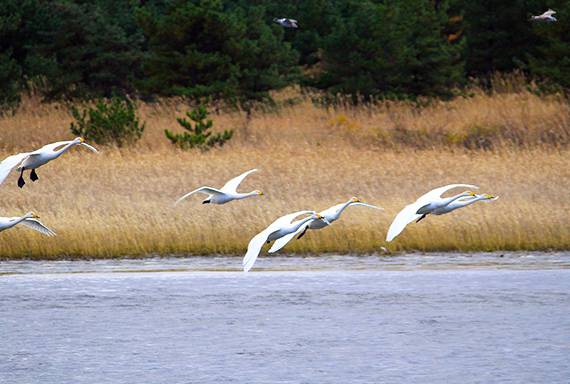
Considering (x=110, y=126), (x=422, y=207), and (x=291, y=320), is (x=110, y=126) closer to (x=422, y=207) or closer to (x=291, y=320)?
(x=291, y=320)

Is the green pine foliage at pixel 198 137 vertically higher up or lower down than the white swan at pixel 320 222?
higher up

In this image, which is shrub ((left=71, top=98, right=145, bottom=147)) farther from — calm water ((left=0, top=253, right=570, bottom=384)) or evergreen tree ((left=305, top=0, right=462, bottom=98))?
evergreen tree ((left=305, top=0, right=462, bottom=98))

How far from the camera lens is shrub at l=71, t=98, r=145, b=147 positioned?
23188 mm

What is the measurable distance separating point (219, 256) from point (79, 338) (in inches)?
217

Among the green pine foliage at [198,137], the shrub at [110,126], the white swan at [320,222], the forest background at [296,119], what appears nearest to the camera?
the white swan at [320,222]

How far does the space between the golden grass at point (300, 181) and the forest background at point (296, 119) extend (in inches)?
2.1

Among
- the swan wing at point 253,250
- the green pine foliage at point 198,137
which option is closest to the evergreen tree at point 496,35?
the green pine foliage at point 198,137

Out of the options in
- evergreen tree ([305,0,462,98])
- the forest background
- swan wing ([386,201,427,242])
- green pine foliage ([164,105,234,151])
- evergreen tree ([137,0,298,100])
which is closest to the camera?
swan wing ([386,201,427,242])

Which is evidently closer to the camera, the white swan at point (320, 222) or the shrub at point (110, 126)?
the white swan at point (320, 222)

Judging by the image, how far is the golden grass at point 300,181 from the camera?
16.8m

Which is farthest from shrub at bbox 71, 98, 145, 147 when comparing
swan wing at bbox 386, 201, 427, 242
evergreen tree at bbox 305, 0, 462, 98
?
swan wing at bbox 386, 201, 427, 242

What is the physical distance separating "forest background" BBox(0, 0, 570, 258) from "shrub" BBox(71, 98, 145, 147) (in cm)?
65

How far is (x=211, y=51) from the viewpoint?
96.5ft

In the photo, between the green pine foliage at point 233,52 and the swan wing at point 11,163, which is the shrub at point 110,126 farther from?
the swan wing at point 11,163
